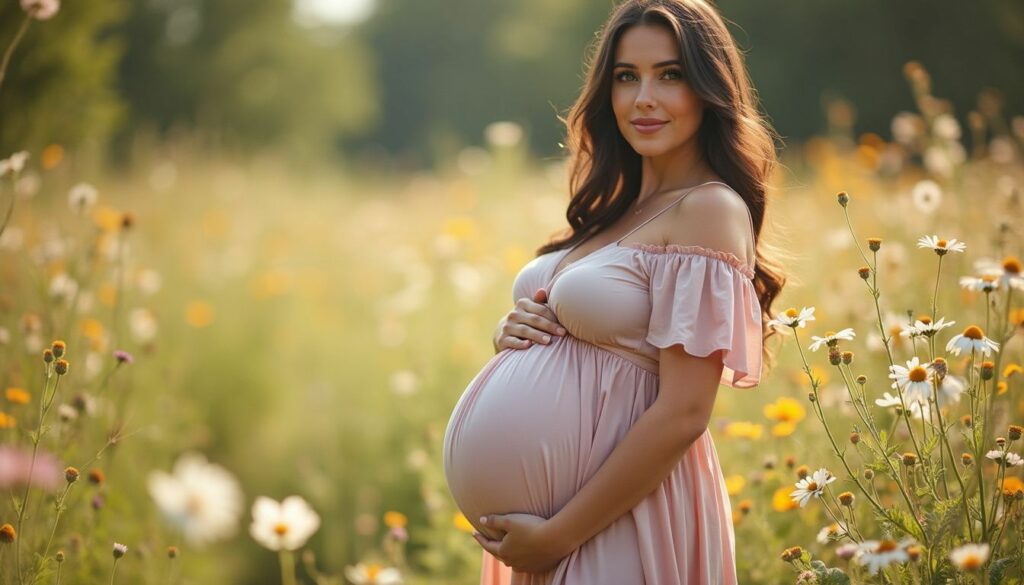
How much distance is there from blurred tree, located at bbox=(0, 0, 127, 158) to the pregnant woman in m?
2.52

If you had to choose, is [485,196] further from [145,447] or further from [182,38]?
[182,38]

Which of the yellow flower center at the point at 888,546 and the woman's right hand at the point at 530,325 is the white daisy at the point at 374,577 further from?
the yellow flower center at the point at 888,546

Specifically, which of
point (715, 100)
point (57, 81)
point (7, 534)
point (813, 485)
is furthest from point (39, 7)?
point (57, 81)

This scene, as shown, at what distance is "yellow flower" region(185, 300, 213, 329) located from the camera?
418 centimetres

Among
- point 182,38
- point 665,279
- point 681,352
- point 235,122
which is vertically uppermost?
point 182,38

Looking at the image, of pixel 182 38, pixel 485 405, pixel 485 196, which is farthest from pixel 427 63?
pixel 485 405

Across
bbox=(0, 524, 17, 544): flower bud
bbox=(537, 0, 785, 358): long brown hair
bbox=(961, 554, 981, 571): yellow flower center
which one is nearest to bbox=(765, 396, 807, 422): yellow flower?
bbox=(537, 0, 785, 358): long brown hair

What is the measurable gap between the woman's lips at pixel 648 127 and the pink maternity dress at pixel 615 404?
0.19m

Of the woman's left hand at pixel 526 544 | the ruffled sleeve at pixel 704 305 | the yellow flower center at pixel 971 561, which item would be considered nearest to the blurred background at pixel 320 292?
the ruffled sleeve at pixel 704 305

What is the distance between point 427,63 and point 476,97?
734 cm

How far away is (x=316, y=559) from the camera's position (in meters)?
3.72

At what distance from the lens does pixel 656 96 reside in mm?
1792

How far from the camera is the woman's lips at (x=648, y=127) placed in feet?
5.95

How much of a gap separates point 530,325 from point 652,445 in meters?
0.38
